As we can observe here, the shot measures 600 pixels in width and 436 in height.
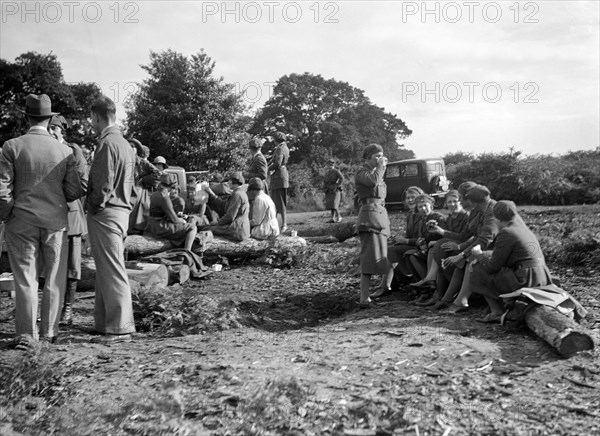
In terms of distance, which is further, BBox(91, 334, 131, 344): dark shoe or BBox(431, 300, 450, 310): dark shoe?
BBox(431, 300, 450, 310): dark shoe

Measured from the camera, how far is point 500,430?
11.7 ft

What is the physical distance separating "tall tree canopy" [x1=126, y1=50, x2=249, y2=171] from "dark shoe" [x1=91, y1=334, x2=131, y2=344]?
2298cm

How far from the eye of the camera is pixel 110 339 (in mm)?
5676

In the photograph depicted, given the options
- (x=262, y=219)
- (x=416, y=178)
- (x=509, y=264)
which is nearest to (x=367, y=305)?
(x=509, y=264)

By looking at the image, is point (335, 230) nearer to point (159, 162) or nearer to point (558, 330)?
point (159, 162)

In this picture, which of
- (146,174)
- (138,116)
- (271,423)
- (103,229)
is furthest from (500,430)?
(138,116)

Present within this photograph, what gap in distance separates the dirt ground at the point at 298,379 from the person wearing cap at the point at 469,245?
0.20 m

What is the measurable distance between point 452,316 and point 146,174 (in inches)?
247

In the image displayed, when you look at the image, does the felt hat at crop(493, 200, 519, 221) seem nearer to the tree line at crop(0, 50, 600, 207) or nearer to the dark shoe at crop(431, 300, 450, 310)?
the dark shoe at crop(431, 300, 450, 310)

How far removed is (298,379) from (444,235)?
12.3 ft

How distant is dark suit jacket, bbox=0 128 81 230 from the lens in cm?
546

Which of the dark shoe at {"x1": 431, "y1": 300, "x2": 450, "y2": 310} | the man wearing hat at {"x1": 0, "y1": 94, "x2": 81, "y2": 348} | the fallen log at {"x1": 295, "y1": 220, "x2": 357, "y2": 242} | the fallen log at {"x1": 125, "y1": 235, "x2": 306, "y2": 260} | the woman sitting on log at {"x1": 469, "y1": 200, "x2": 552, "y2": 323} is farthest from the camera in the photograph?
the fallen log at {"x1": 295, "y1": 220, "x2": 357, "y2": 242}


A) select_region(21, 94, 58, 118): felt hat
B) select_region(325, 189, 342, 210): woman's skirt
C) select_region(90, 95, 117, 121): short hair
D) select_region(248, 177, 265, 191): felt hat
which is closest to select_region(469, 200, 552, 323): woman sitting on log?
select_region(90, 95, 117, 121): short hair

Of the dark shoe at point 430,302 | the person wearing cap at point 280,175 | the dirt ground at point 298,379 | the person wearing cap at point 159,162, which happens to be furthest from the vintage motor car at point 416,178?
the dirt ground at point 298,379
